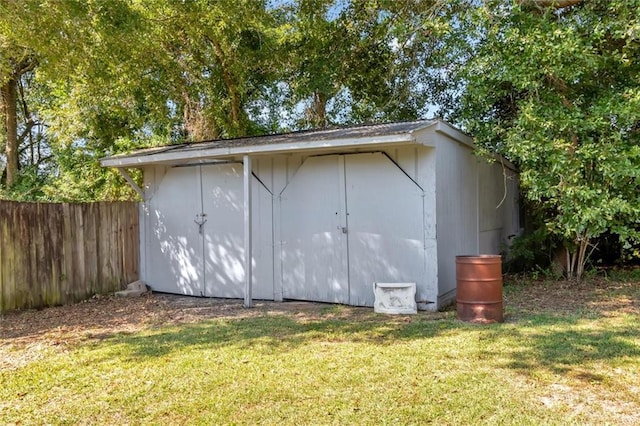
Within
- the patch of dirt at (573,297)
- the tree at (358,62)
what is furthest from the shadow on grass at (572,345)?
the tree at (358,62)

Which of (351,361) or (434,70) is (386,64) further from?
(351,361)

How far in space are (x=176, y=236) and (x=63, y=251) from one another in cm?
157

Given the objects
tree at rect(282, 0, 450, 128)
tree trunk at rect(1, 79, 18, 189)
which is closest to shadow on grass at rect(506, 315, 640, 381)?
tree at rect(282, 0, 450, 128)

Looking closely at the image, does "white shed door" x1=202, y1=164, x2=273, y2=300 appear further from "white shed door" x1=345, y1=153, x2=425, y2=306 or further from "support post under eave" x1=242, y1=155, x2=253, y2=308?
"white shed door" x1=345, y1=153, x2=425, y2=306

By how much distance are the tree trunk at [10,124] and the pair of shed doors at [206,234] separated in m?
8.61

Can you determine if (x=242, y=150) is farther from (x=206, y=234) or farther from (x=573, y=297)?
(x=573, y=297)

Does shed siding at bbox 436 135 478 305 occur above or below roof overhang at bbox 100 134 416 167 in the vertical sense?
below

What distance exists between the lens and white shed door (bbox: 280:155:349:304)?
646 cm

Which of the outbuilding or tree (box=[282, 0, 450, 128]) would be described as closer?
the outbuilding

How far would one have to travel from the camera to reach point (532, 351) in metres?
4.22

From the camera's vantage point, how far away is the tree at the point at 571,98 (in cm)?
621

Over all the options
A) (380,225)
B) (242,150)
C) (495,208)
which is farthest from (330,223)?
(495,208)

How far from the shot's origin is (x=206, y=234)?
7414 mm

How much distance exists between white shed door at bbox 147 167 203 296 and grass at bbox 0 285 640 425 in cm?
226
